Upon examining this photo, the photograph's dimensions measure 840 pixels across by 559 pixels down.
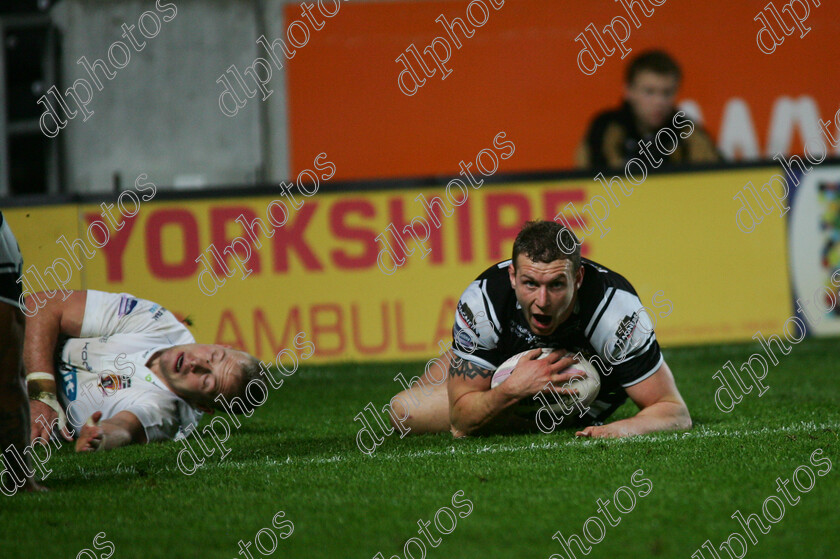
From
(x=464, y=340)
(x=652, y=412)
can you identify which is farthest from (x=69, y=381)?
(x=652, y=412)

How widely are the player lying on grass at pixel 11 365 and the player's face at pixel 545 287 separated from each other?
240 centimetres

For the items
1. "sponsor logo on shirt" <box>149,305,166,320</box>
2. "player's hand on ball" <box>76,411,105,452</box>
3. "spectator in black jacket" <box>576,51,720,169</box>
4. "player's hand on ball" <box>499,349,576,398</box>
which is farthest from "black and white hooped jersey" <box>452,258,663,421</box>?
"spectator in black jacket" <box>576,51,720,169</box>

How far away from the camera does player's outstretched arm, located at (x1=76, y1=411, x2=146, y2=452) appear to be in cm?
591

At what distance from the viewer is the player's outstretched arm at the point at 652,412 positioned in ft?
18.6

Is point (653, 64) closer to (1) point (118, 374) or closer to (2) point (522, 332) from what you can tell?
(2) point (522, 332)

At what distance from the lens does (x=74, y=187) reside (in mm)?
15555

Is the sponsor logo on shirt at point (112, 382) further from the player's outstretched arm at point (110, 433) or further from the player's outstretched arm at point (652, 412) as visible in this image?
the player's outstretched arm at point (652, 412)

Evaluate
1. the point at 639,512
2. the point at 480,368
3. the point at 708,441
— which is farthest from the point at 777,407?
the point at 639,512

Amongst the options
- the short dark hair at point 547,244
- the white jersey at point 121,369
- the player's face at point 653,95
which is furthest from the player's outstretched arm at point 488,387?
the player's face at point 653,95

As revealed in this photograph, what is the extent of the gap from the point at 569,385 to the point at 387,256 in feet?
17.0

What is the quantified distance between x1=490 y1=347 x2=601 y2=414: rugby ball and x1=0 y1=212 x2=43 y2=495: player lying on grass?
2416 mm

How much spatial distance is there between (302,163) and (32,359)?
9.41 meters

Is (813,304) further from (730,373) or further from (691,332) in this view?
(730,373)

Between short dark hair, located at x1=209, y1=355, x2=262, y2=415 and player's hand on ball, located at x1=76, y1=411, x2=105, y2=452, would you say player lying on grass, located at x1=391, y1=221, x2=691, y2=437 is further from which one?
player's hand on ball, located at x1=76, y1=411, x2=105, y2=452
